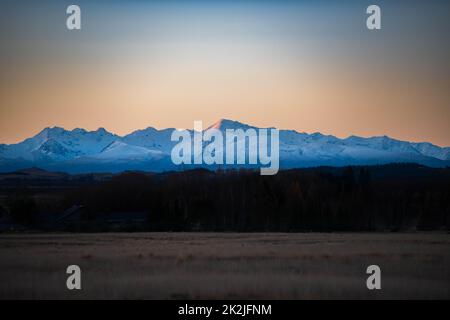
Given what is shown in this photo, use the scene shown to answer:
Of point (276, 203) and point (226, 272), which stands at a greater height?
point (226, 272)

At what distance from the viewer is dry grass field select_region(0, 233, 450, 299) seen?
30.4 metres

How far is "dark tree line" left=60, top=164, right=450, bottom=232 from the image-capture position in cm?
10794

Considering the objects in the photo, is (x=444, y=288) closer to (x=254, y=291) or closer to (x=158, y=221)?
(x=254, y=291)

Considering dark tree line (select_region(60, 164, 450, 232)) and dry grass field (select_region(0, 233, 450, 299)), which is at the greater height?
dry grass field (select_region(0, 233, 450, 299))

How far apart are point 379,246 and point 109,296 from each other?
2797cm

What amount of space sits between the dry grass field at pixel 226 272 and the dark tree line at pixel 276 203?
53308 millimetres

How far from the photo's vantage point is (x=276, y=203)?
116m

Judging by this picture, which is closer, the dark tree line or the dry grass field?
the dry grass field

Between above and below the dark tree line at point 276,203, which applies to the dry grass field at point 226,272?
above

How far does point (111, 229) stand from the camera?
95875 millimetres

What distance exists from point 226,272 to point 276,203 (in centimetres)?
8006

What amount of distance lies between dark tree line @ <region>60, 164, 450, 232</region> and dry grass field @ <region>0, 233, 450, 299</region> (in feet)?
175

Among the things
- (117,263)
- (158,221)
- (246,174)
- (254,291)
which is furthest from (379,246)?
(246,174)

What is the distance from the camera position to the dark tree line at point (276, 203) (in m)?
108
